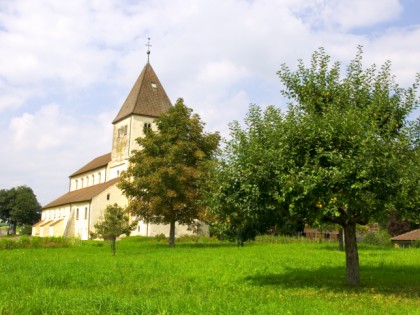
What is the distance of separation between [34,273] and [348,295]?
10667mm

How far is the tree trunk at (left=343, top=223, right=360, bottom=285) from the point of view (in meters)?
13.2

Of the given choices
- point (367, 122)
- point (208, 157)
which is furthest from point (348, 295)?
point (208, 157)

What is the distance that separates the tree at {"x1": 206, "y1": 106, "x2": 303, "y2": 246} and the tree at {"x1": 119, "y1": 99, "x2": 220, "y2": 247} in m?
18.6

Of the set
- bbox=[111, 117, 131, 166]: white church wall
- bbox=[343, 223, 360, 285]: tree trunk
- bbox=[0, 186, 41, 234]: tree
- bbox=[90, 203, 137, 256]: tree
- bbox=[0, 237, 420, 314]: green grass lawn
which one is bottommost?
bbox=[0, 237, 420, 314]: green grass lawn

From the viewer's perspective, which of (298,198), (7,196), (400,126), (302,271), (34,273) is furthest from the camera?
(7,196)

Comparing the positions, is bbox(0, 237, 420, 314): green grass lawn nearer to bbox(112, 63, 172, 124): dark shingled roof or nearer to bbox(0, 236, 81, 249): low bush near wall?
bbox(0, 236, 81, 249): low bush near wall

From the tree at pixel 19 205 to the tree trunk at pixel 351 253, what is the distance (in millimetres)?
104391

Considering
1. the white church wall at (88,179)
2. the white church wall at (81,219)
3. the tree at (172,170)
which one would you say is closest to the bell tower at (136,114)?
the white church wall at (88,179)

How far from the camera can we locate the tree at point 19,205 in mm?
106062

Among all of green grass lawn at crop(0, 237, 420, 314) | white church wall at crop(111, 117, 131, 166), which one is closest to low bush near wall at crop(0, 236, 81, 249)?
green grass lawn at crop(0, 237, 420, 314)

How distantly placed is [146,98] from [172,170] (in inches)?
1174

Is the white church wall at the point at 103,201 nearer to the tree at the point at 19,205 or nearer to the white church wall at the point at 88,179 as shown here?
the white church wall at the point at 88,179

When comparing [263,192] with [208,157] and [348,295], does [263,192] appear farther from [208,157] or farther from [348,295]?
[208,157]

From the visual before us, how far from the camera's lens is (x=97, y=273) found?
16.0 metres
